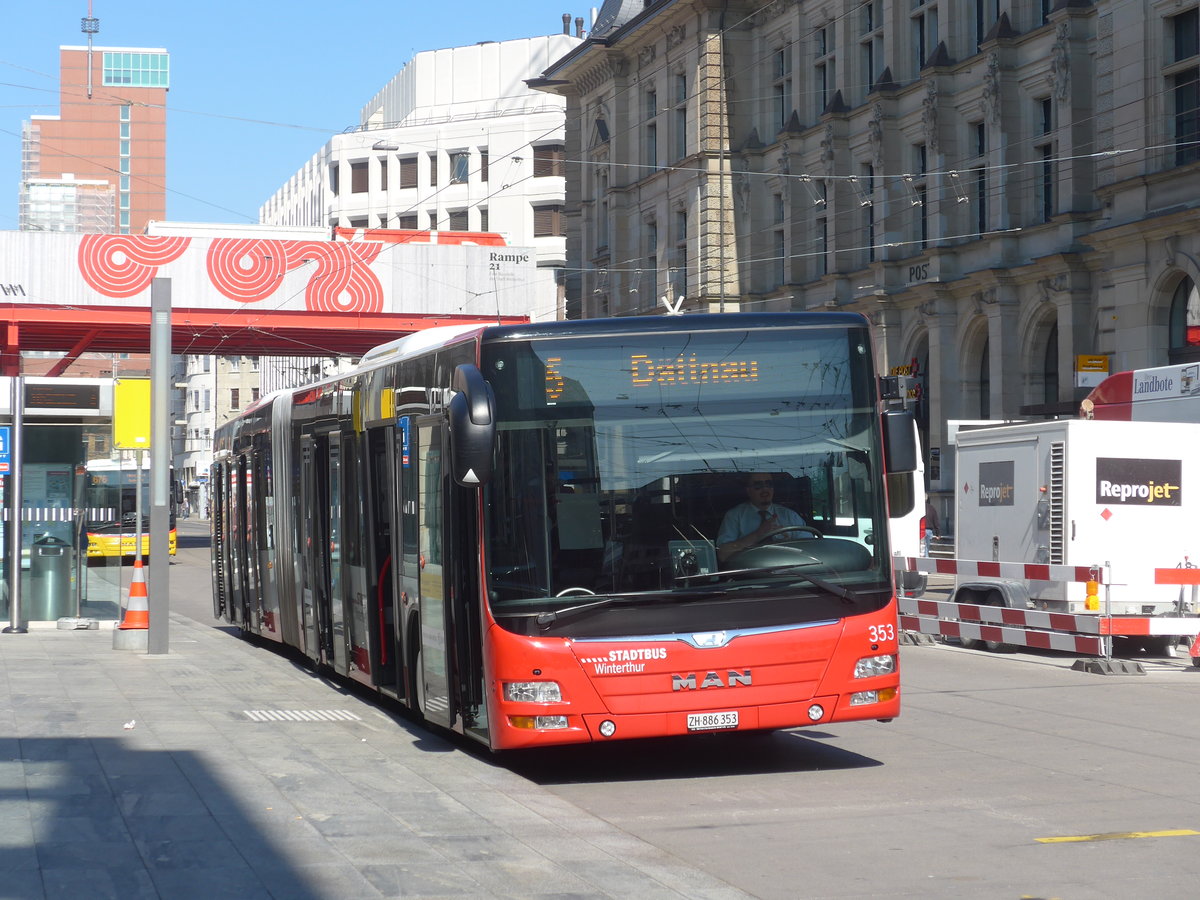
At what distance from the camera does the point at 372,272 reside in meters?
45.7

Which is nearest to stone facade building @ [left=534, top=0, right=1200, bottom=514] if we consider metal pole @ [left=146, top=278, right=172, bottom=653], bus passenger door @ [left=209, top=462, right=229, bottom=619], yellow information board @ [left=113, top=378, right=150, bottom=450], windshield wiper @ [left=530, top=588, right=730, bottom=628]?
bus passenger door @ [left=209, top=462, right=229, bottom=619]

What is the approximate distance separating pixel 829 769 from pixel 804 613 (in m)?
1.10

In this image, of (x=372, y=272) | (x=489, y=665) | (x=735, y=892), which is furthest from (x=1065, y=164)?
(x=735, y=892)

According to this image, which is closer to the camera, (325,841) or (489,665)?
(325,841)

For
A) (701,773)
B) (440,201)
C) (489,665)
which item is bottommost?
(701,773)

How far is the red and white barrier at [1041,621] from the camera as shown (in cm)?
1645

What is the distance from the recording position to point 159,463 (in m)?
16.7

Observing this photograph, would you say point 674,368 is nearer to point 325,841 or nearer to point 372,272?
point 325,841

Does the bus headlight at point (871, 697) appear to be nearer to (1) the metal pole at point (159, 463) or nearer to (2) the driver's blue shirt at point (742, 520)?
(2) the driver's blue shirt at point (742, 520)

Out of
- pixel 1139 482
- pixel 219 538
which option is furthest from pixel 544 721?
pixel 219 538

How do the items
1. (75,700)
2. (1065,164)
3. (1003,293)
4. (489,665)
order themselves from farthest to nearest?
1. (1003,293)
2. (1065,164)
3. (75,700)
4. (489,665)

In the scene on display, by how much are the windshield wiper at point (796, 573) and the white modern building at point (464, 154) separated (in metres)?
75.7

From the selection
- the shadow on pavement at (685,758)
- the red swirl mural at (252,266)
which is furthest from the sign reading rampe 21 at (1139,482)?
the red swirl mural at (252,266)

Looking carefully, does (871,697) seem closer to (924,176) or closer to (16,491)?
(16,491)
